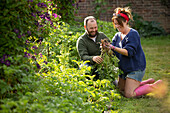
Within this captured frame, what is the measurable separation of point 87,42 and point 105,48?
1.52 feet

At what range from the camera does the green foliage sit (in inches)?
435

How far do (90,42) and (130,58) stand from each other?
2.47 ft

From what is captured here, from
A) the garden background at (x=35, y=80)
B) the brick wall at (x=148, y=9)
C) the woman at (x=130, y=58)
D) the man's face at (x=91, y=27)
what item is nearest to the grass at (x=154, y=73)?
the garden background at (x=35, y=80)

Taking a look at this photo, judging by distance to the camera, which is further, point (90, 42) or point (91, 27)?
point (90, 42)

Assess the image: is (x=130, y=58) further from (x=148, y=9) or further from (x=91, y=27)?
(x=148, y=9)

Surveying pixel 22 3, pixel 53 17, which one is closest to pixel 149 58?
pixel 53 17

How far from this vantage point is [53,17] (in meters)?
3.63

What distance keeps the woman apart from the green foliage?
7.01 meters

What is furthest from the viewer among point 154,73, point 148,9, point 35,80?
point 148,9

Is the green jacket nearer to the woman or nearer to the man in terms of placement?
the man

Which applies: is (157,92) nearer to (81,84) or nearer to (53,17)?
(81,84)

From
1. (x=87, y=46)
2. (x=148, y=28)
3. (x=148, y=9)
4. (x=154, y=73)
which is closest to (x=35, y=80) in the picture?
(x=87, y=46)

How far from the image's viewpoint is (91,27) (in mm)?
4273

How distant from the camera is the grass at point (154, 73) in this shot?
3.44 metres
